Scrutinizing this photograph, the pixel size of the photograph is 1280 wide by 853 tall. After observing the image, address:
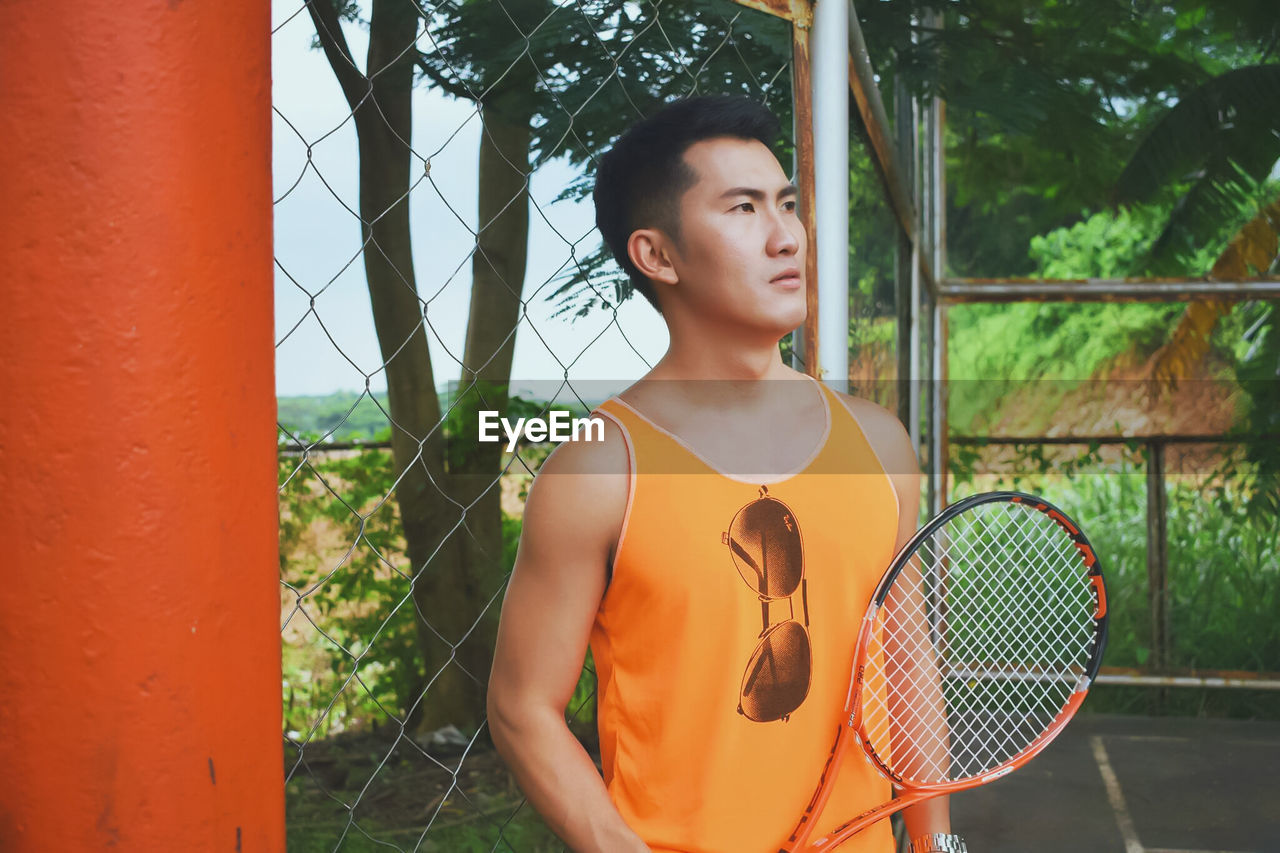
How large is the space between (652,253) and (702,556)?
1.32ft

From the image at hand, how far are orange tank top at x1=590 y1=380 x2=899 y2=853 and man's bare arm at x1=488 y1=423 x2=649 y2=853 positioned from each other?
0.03m

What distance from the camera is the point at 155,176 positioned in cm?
78

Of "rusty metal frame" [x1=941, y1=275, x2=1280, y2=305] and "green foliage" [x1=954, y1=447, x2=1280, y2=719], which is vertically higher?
"rusty metal frame" [x1=941, y1=275, x2=1280, y2=305]

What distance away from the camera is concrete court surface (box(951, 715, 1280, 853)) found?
12.2 ft

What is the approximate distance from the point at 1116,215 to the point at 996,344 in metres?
6.56

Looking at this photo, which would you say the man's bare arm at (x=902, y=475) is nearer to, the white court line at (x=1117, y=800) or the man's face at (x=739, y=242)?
the man's face at (x=739, y=242)

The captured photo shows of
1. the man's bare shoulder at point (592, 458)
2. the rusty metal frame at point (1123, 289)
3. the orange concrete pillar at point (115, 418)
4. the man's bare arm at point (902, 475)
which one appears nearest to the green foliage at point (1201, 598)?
the rusty metal frame at point (1123, 289)

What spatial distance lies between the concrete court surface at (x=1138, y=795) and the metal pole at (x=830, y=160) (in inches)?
99.4

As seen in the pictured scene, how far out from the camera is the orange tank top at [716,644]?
132 cm

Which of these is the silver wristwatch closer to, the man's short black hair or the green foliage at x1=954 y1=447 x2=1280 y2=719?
the man's short black hair

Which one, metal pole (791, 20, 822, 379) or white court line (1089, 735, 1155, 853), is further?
white court line (1089, 735, 1155, 853)

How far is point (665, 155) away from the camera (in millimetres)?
1437

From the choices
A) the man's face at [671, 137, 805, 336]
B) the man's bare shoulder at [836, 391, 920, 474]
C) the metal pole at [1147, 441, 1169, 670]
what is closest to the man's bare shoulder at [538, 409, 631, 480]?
the man's face at [671, 137, 805, 336]

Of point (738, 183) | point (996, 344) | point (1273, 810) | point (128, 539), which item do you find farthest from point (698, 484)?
point (996, 344)
